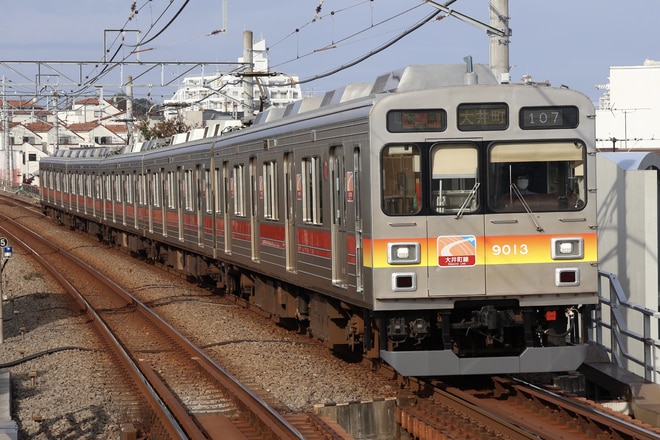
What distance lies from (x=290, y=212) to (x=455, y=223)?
3.93m

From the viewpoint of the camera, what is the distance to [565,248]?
9766 mm

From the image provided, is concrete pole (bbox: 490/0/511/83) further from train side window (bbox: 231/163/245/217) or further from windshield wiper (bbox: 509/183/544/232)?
train side window (bbox: 231/163/245/217)

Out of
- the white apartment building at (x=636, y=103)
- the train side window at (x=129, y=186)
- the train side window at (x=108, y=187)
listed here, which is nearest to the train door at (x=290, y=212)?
the train side window at (x=129, y=186)

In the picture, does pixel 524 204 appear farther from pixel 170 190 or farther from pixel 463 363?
pixel 170 190

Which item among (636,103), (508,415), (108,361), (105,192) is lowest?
(108,361)

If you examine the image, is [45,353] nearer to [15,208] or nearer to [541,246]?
[541,246]

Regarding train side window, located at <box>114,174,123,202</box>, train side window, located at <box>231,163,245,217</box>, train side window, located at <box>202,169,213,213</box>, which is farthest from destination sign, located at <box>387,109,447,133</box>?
train side window, located at <box>114,174,123,202</box>

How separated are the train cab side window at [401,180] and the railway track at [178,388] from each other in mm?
2000

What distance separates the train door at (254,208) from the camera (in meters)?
15.3

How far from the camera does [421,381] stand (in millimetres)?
10516

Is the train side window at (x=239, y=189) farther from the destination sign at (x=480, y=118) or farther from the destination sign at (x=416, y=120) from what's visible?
the destination sign at (x=480, y=118)

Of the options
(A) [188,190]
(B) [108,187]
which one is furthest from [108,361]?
(B) [108,187]

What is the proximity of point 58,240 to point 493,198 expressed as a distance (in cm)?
2801

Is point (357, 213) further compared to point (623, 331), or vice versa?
point (623, 331)
